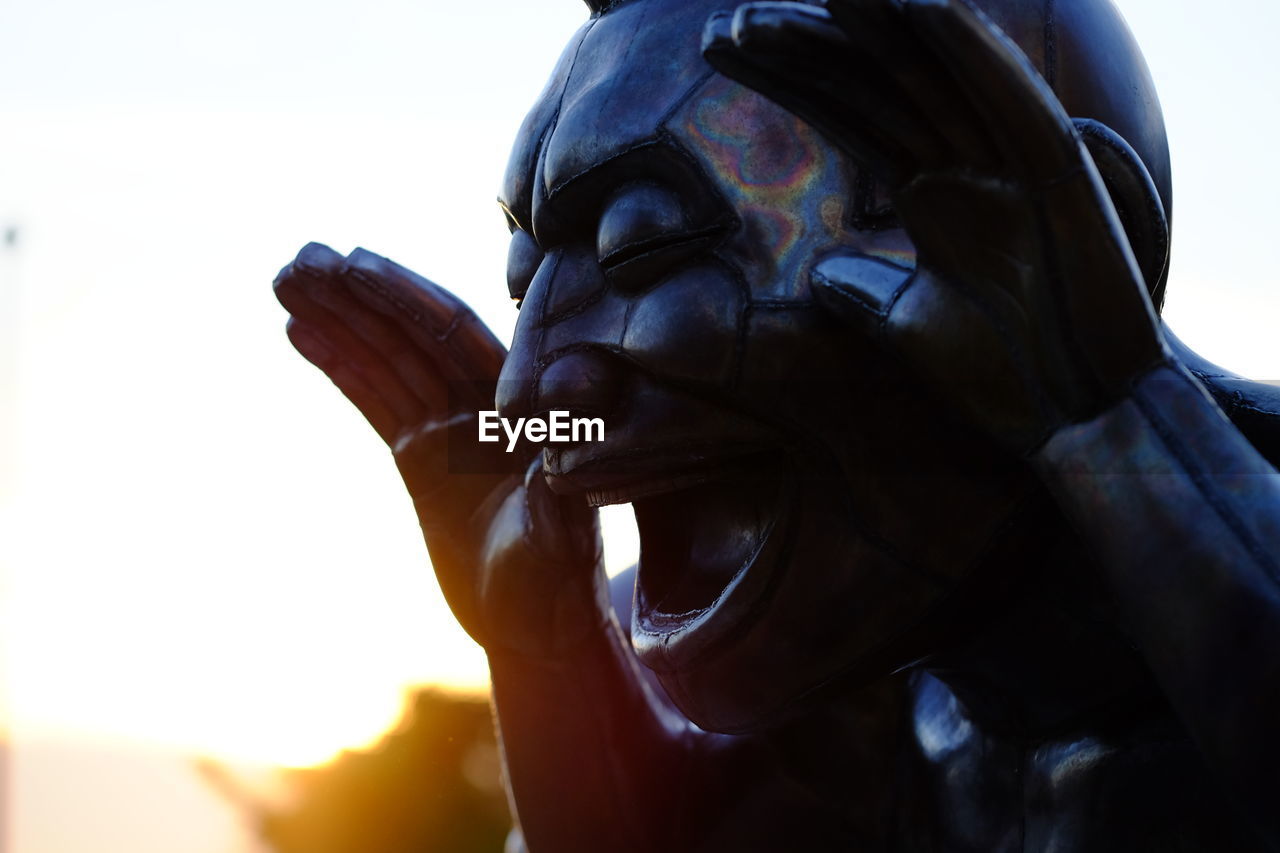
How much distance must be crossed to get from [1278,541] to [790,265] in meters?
0.52

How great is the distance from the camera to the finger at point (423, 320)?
2.15m

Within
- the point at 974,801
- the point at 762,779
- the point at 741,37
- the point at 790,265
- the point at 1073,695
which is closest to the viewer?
the point at 741,37

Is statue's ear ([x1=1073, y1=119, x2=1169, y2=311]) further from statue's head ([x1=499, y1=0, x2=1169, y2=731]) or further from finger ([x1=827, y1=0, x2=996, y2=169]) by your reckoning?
finger ([x1=827, y1=0, x2=996, y2=169])

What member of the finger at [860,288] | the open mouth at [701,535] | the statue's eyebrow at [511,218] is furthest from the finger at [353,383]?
the finger at [860,288]

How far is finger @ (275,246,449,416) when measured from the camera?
216cm

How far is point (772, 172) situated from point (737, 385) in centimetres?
22

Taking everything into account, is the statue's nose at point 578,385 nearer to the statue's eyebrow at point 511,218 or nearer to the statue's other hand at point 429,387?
the statue's eyebrow at point 511,218

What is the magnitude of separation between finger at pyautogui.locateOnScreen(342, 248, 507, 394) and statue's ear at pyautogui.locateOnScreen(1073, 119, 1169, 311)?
3.10 feet

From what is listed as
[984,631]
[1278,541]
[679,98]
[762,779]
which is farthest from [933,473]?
[762,779]

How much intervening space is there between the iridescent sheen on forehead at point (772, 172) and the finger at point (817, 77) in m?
0.20

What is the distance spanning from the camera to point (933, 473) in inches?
58.1

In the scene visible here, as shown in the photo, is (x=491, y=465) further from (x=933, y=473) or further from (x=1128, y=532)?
(x=1128, y=532)

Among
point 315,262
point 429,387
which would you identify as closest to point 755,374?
point 429,387

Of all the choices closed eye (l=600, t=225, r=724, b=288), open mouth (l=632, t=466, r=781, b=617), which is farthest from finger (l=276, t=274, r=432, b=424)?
closed eye (l=600, t=225, r=724, b=288)
